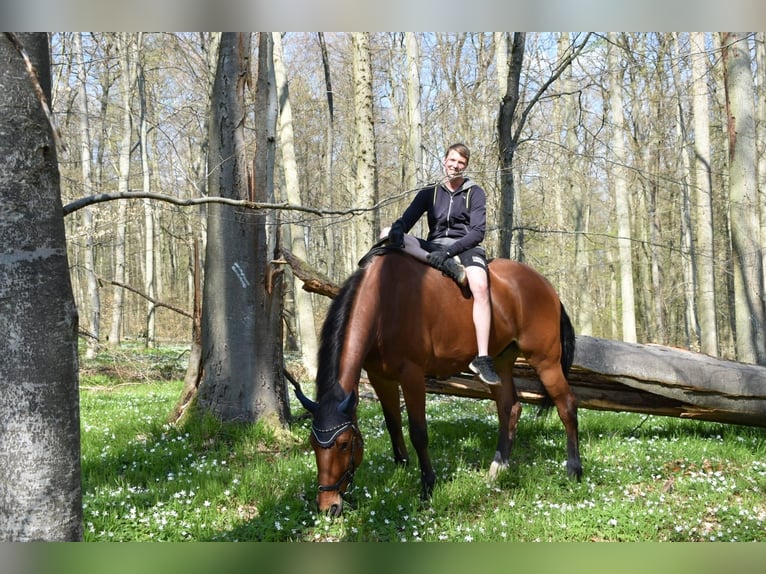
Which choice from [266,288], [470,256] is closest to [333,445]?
[470,256]

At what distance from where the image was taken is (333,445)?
14.6 ft

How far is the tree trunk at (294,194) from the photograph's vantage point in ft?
45.3

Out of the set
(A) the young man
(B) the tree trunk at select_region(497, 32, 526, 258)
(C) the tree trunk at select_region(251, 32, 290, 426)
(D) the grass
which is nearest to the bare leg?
(A) the young man

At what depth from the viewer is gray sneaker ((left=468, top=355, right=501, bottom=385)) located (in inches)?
226

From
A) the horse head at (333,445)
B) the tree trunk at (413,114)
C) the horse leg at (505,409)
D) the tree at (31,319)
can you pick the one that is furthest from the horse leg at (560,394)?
the tree trunk at (413,114)

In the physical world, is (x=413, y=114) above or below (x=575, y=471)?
above

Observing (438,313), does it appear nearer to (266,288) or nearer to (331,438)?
(331,438)

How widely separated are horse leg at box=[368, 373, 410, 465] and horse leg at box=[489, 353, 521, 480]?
977 millimetres

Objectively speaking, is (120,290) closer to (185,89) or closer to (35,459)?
(185,89)

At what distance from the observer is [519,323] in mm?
6387

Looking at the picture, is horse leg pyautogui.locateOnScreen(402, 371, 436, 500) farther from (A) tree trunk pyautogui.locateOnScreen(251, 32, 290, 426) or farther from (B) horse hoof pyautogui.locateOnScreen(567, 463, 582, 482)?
(A) tree trunk pyautogui.locateOnScreen(251, 32, 290, 426)

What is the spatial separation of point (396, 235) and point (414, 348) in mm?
1150

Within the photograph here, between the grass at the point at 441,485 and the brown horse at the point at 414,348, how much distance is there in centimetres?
35
